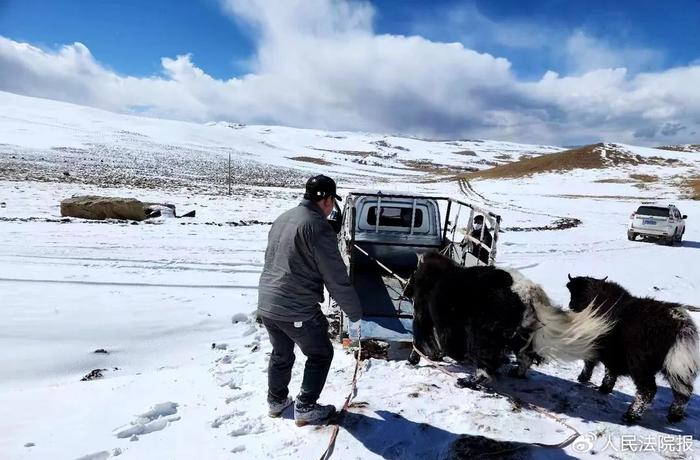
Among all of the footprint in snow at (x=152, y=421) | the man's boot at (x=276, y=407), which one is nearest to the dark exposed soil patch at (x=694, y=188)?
the man's boot at (x=276, y=407)

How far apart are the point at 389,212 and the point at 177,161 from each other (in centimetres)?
5321

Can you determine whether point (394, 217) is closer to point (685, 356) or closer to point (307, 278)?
point (307, 278)

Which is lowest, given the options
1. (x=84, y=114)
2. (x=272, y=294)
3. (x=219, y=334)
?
(x=219, y=334)

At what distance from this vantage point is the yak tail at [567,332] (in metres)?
3.90

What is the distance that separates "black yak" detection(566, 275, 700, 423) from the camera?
3.58 metres

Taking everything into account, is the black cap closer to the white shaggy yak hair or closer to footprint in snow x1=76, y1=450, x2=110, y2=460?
the white shaggy yak hair

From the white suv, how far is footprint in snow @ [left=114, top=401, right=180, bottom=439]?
59.1 feet

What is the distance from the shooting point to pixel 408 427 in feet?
12.1

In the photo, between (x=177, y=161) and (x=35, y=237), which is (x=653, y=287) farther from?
(x=177, y=161)

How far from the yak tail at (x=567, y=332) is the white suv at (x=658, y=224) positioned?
15244mm

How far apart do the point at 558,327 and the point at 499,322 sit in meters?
0.52

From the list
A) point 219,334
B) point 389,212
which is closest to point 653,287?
point 389,212

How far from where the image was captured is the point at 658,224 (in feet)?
53.1

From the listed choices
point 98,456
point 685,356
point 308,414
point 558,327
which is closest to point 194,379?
point 98,456
